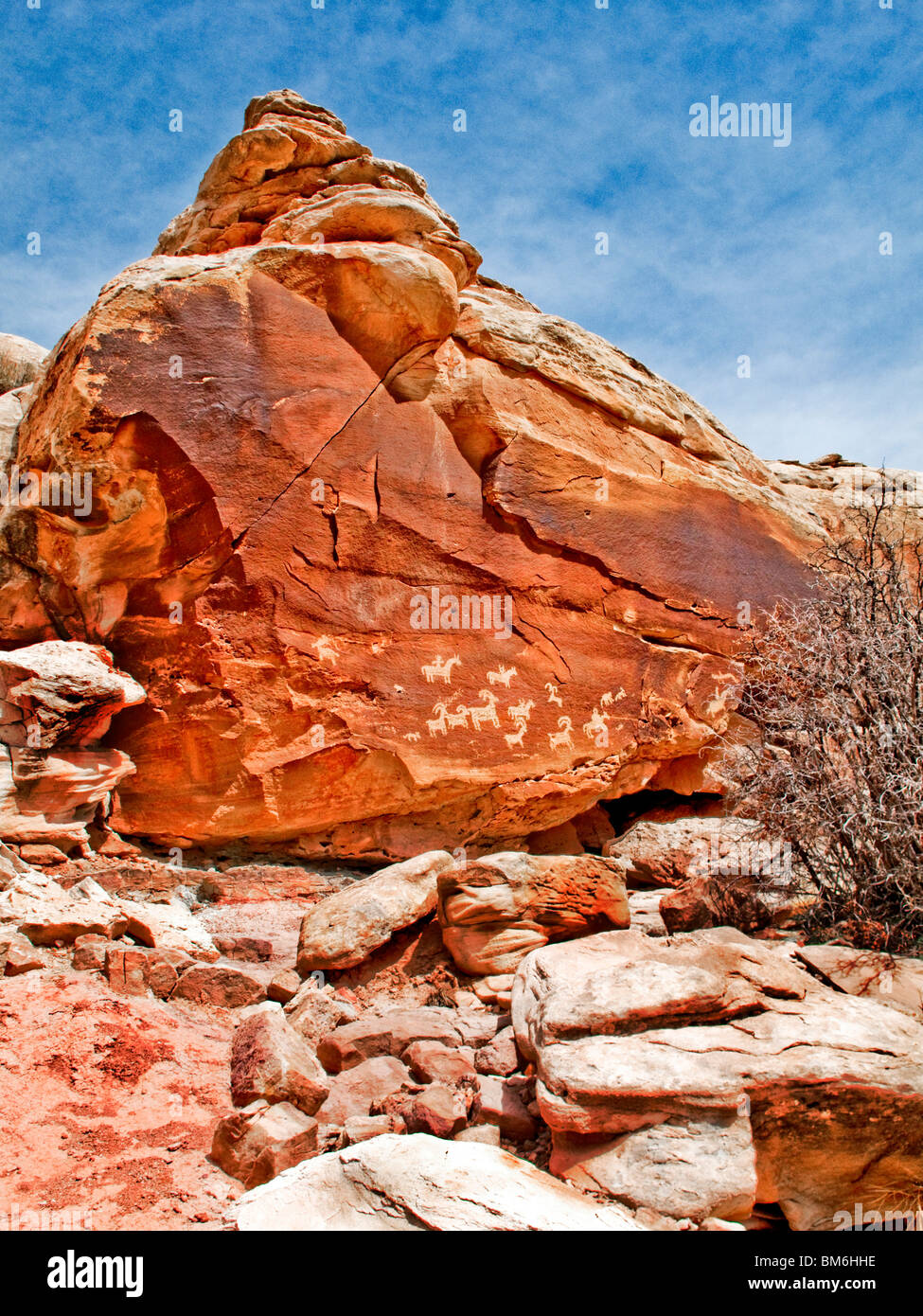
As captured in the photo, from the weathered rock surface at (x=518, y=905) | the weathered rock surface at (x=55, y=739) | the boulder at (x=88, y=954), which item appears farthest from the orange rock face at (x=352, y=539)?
the boulder at (x=88, y=954)

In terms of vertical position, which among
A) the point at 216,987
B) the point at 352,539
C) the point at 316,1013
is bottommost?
the point at 316,1013

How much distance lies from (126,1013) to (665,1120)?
2233mm

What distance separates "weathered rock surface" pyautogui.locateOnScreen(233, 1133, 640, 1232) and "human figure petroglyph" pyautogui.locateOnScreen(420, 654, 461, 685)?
3400 mm

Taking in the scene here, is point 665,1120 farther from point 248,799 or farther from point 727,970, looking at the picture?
point 248,799

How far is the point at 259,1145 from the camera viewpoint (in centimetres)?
278

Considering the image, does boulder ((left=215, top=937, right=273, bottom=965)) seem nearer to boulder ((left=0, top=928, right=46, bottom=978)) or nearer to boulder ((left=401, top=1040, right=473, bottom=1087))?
boulder ((left=0, top=928, right=46, bottom=978))

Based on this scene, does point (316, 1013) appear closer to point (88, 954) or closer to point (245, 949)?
point (245, 949)

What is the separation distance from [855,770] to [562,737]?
2.10m

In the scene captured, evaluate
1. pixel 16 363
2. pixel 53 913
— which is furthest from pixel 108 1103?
pixel 16 363

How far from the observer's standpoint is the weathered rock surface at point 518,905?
439cm

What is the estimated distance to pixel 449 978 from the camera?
14.4 feet

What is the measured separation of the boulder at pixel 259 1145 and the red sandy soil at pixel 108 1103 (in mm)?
52
